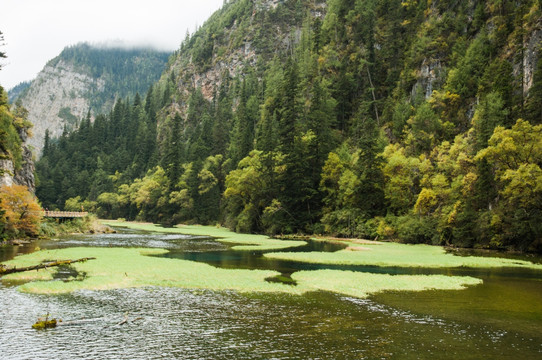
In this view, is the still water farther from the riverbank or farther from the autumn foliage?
the riverbank

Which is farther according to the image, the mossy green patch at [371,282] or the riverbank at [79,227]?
the riverbank at [79,227]

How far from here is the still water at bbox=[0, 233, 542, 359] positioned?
50.4ft

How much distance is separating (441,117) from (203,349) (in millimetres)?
82728

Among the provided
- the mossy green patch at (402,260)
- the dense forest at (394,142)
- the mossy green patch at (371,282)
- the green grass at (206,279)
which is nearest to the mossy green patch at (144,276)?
Result: the green grass at (206,279)

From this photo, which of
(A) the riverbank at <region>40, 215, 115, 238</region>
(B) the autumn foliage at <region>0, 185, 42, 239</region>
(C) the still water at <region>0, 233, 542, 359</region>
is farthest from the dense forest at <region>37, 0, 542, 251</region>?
(B) the autumn foliage at <region>0, 185, 42, 239</region>

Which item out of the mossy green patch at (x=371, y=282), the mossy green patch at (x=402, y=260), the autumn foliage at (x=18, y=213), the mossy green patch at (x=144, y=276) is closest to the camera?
the mossy green patch at (x=144, y=276)

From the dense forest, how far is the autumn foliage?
4598 centimetres

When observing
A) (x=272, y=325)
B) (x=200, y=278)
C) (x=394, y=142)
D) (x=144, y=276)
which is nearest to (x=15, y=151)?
(x=144, y=276)

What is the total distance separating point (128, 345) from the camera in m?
15.8

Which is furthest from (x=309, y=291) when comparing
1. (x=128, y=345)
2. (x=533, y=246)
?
(x=533, y=246)

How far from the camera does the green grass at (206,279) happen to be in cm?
2656

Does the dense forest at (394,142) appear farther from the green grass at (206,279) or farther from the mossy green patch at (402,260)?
the green grass at (206,279)

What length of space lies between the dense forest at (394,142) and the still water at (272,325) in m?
34.3

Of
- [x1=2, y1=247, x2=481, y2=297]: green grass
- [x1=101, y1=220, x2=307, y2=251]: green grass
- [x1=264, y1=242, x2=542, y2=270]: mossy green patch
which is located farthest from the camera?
[x1=101, y1=220, x2=307, y2=251]: green grass
